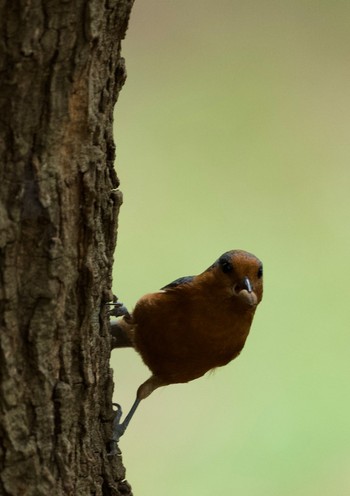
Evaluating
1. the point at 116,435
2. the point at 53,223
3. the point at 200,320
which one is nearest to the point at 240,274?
the point at 200,320

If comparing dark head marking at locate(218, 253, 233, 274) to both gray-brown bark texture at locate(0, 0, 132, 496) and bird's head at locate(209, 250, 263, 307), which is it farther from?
gray-brown bark texture at locate(0, 0, 132, 496)

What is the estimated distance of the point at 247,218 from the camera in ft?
24.4

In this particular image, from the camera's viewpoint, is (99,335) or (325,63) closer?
(99,335)

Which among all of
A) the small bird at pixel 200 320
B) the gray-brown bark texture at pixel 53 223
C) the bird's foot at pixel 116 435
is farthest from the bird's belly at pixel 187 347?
the gray-brown bark texture at pixel 53 223

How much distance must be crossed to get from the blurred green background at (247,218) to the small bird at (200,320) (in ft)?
7.89

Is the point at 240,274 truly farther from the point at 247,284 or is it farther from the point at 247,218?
the point at 247,218

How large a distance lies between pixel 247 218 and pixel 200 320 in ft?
12.7

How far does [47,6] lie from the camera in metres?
2.30

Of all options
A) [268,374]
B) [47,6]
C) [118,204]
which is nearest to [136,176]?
[268,374]

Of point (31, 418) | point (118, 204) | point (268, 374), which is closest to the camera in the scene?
point (31, 418)

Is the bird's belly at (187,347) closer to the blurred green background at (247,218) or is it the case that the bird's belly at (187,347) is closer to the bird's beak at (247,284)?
the bird's beak at (247,284)

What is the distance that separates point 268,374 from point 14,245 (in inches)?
183

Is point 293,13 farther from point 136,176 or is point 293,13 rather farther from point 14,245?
point 14,245

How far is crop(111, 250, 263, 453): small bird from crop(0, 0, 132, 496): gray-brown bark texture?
2.88ft
